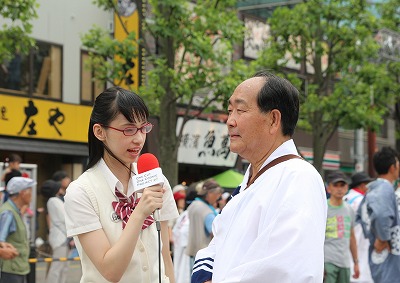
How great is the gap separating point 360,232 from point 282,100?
9.32 meters

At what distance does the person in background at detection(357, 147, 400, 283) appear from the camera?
26.8 feet

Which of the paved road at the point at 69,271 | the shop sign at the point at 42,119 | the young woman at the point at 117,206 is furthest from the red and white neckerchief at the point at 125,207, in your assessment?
the shop sign at the point at 42,119

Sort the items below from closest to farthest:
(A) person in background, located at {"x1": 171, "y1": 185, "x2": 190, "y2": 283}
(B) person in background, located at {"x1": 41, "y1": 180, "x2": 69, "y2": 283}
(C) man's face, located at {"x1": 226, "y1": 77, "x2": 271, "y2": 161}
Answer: (C) man's face, located at {"x1": 226, "y1": 77, "x2": 271, "y2": 161} → (A) person in background, located at {"x1": 171, "y1": 185, "x2": 190, "y2": 283} → (B) person in background, located at {"x1": 41, "y1": 180, "x2": 69, "y2": 283}

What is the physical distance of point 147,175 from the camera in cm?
374

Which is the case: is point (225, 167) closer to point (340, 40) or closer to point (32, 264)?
point (340, 40)

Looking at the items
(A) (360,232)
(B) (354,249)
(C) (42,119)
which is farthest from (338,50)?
(B) (354,249)

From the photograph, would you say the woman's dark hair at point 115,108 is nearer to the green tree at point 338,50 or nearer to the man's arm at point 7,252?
the man's arm at point 7,252

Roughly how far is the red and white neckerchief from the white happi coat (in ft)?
2.70

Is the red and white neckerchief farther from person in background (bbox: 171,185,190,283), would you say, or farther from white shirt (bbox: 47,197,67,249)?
white shirt (bbox: 47,197,67,249)

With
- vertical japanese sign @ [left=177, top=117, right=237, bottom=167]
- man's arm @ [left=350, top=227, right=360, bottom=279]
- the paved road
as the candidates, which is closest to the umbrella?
vertical japanese sign @ [left=177, top=117, right=237, bottom=167]

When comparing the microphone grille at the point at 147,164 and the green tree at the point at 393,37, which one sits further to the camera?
the green tree at the point at 393,37

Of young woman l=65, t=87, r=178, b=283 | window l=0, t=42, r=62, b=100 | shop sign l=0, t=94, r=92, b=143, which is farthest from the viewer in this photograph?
window l=0, t=42, r=62, b=100

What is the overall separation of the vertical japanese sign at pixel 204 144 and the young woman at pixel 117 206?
67.7 ft

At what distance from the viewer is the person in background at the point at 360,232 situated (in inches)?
470
